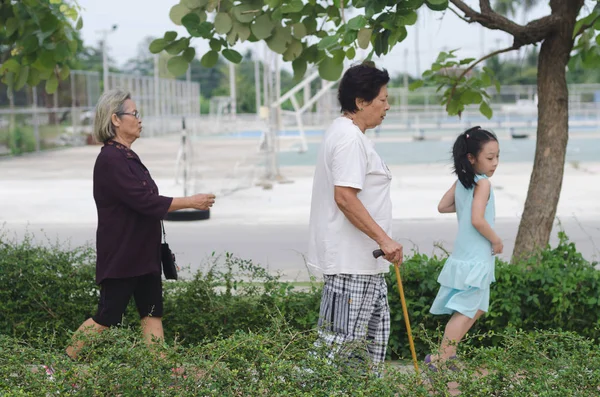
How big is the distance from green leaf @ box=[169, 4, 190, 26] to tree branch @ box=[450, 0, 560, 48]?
5.62 feet

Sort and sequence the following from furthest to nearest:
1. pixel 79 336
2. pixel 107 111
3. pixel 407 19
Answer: pixel 407 19 < pixel 107 111 < pixel 79 336

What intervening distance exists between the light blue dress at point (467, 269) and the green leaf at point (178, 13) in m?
1.81

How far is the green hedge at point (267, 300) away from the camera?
5.26m

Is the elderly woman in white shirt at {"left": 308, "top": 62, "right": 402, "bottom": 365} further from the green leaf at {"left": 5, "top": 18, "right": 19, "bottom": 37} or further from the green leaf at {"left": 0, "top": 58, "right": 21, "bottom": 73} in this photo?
the green leaf at {"left": 5, "top": 18, "right": 19, "bottom": 37}

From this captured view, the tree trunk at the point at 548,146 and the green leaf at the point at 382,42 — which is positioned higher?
the green leaf at the point at 382,42

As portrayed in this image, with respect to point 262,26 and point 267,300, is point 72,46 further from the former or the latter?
point 267,300

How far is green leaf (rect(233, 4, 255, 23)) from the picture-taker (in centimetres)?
505

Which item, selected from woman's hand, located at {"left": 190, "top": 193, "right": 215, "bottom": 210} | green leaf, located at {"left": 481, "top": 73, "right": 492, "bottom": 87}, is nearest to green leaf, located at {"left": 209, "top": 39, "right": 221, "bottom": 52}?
woman's hand, located at {"left": 190, "top": 193, "right": 215, "bottom": 210}

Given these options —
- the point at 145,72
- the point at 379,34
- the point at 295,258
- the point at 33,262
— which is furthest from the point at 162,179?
the point at 145,72

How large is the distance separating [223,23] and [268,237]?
22.2ft

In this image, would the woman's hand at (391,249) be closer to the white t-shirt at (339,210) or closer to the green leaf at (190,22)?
the white t-shirt at (339,210)

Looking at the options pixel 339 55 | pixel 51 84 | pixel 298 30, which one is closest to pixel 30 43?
pixel 51 84

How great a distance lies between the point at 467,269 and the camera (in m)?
4.69

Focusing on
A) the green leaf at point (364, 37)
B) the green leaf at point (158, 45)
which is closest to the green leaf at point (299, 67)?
the green leaf at point (158, 45)
